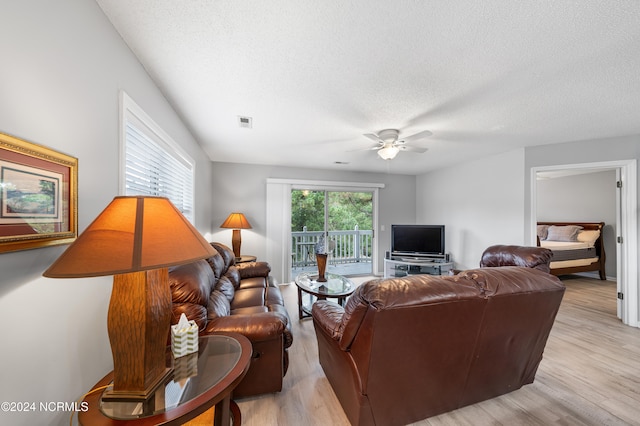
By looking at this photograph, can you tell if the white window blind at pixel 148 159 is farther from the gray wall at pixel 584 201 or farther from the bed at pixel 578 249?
the gray wall at pixel 584 201

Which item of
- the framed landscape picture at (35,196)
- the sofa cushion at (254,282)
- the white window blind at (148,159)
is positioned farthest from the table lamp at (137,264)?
the sofa cushion at (254,282)

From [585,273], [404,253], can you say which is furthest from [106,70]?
[585,273]

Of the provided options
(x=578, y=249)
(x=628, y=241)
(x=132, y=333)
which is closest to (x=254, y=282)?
(x=132, y=333)

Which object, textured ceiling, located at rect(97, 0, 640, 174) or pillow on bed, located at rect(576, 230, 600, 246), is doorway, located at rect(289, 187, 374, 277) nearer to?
textured ceiling, located at rect(97, 0, 640, 174)

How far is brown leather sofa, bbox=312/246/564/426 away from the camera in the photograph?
1214mm

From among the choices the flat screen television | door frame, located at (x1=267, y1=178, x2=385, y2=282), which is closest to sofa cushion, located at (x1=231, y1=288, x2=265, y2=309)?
door frame, located at (x1=267, y1=178, x2=385, y2=282)

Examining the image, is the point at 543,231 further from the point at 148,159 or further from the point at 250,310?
the point at 148,159

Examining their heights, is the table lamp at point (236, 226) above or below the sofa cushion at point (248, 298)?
above

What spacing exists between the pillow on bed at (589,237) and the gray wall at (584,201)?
28 centimetres

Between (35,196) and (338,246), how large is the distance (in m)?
5.02

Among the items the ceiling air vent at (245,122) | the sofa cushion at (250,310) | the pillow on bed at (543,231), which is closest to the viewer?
the sofa cushion at (250,310)

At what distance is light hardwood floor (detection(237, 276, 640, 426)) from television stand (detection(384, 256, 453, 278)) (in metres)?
1.94

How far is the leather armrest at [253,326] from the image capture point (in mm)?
1522

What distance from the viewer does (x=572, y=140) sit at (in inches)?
125
